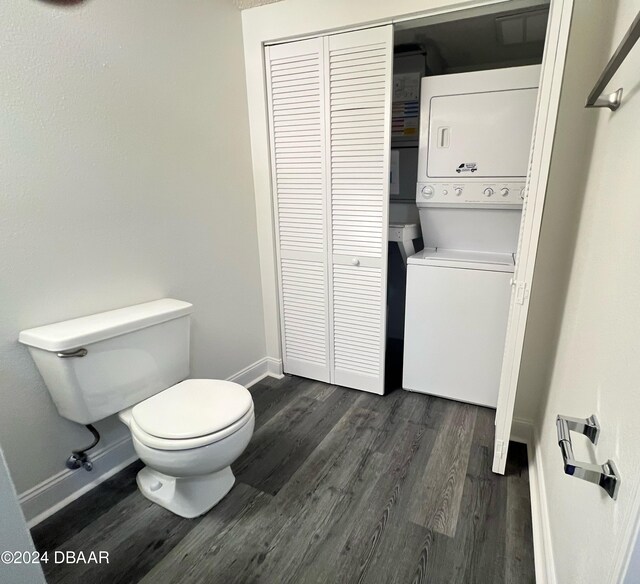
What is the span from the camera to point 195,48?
1758mm

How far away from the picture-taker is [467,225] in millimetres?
2072

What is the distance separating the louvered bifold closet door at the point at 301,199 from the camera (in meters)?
1.96

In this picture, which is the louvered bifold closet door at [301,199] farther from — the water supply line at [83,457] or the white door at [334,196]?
the water supply line at [83,457]

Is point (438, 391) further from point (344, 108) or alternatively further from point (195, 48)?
point (195, 48)

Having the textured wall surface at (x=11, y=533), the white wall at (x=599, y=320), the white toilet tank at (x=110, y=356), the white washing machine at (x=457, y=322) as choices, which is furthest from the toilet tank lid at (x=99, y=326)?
the white wall at (x=599, y=320)

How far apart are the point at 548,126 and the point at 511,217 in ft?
2.46

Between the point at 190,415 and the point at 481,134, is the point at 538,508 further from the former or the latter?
the point at 481,134

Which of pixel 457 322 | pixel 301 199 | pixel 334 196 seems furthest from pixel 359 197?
pixel 457 322

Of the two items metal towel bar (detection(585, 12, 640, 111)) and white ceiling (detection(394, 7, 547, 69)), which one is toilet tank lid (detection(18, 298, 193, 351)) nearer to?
metal towel bar (detection(585, 12, 640, 111))

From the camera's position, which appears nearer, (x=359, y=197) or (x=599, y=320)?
(x=599, y=320)

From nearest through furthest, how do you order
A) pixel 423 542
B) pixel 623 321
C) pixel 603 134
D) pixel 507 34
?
pixel 623 321
pixel 603 134
pixel 423 542
pixel 507 34

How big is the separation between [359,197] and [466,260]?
2.16 feet

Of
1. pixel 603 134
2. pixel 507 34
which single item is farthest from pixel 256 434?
pixel 507 34

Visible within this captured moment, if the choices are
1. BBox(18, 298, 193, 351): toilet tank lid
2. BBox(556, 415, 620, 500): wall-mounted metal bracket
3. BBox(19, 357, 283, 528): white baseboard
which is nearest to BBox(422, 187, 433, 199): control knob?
BBox(18, 298, 193, 351): toilet tank lid
